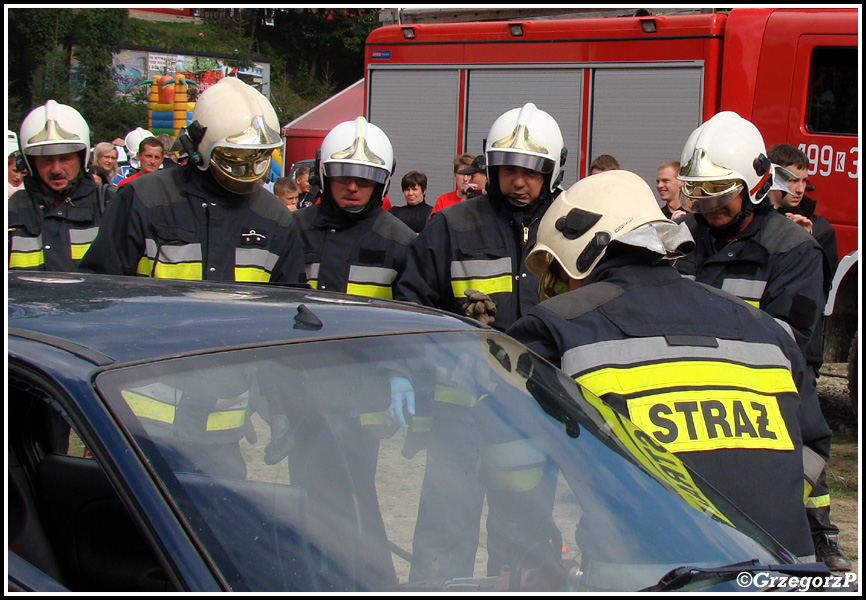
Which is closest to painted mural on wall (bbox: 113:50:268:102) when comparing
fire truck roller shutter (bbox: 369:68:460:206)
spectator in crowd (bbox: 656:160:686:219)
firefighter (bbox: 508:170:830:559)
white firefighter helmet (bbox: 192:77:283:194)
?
fire truck roller shutter (bbox: 369:68:460:206)

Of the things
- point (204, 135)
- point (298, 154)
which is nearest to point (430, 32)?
point (204, 135)

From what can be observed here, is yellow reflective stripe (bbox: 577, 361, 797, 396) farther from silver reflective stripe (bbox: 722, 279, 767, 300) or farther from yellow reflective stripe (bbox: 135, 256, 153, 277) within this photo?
yellow reflective stripe (bbox: 135, 256, 153, 277)

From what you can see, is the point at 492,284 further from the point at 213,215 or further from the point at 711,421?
the point at 711,421

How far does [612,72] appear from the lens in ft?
25.8

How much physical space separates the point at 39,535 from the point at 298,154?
55.0ft

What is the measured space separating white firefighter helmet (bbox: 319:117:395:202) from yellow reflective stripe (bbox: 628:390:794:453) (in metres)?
2.43

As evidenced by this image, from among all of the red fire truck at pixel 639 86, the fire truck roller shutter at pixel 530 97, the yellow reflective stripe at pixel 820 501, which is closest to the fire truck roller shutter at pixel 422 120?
the red fire truck at pixel 639 86

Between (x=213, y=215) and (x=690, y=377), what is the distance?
95.6 inches

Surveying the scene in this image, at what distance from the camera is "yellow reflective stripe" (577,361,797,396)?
86.3 inches

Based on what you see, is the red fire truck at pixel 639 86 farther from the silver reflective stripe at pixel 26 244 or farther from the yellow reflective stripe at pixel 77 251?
the silver reflective stripe at pixel 26 244

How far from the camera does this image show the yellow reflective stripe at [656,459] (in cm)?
198

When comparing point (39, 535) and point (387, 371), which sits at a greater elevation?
point (387, 371)

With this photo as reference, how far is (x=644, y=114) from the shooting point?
7.68 m

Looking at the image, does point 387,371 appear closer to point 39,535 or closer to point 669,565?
point 669,565
